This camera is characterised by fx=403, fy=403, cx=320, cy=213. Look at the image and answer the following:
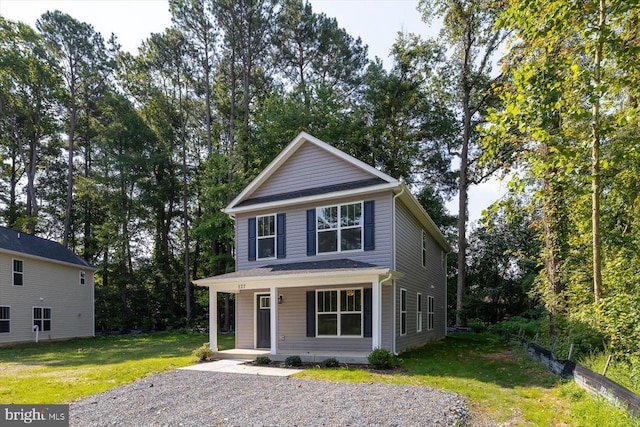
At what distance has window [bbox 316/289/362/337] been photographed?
11881 mm

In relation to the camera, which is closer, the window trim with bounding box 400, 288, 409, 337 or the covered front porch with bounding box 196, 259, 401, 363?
the covered front porch with bounding box 196, 259, 401, 363

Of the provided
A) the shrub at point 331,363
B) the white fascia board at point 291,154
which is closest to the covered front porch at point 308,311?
the shrub at point 331,363

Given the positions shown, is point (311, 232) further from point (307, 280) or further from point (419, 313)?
point (419, 313)

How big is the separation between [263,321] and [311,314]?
2.11 meters

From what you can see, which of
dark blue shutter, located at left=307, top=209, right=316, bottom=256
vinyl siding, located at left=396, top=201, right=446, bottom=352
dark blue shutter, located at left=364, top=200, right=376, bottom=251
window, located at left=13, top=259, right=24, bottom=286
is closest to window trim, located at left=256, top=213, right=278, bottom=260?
dark blue shutter, located at left=307, top=209, right=316, bottom=256

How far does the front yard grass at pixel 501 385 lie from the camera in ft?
18.8

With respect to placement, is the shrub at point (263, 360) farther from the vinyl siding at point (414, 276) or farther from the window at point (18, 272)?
the window at point (18, 272)

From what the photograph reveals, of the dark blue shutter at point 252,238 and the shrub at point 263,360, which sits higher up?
the dark blue shutter at point 252,238

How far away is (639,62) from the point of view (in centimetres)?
709

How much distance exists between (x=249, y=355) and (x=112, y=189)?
21923 mm

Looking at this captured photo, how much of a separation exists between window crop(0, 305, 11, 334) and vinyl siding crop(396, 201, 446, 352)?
17876 mm

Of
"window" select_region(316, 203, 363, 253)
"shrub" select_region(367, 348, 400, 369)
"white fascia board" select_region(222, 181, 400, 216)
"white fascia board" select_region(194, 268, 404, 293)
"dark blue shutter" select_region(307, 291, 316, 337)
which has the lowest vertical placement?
"shrub" select_region(367, 348, 400, 369)

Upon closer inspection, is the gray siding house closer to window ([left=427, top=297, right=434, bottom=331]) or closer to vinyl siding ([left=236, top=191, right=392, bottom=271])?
vinyl siding ([left=236, top=191, right=392, bottom=271])

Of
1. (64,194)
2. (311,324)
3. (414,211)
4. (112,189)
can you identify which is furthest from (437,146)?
(64,194)
